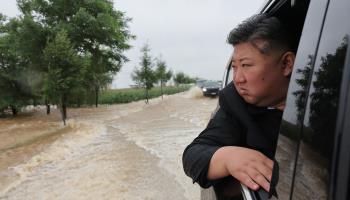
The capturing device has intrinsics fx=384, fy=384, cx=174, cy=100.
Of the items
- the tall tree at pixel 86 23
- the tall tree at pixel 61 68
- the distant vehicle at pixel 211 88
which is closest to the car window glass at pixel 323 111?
the tall tree at pixel 61 68

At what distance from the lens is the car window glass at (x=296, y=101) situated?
0.99 metres

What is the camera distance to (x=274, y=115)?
4.83ft

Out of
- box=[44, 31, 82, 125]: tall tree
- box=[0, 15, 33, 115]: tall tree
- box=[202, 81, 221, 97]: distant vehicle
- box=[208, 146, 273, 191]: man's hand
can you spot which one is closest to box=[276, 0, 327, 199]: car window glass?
box=[208, 146, 273, 191]: man's hand

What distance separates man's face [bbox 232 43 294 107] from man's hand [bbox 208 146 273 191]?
0.83 feet

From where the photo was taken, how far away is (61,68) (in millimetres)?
19344

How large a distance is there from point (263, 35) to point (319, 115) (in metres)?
0.64

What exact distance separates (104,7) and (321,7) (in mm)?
26305

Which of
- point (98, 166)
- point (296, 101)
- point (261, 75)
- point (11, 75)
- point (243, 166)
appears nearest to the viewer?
point (296, 101)

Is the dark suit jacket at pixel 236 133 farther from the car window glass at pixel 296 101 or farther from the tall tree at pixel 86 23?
the tall tree at pixel 86 23

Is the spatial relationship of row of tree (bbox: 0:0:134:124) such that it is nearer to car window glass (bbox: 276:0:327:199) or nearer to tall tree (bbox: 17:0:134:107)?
tall tree (bbox: 17:0:134:107)

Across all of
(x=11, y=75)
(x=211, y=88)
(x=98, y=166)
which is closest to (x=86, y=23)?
(x=11, y=75)

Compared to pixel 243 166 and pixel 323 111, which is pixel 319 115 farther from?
pixel 243 166

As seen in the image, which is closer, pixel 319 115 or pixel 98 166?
pixel 319 115

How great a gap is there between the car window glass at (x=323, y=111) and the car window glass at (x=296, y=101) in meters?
0.04
